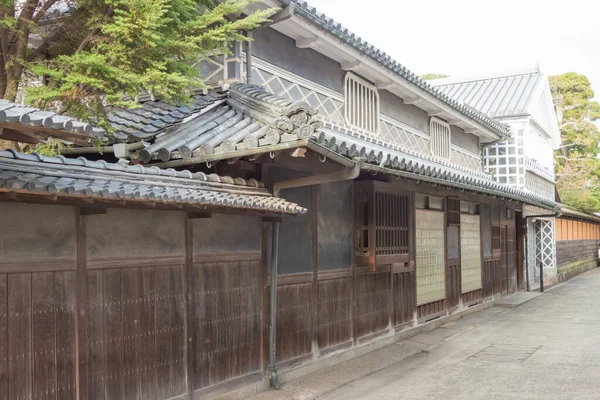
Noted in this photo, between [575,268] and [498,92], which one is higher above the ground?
[498,92]

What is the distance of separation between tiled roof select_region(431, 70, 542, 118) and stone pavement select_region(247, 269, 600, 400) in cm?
1365

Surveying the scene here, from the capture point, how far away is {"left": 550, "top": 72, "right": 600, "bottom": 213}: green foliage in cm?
4519

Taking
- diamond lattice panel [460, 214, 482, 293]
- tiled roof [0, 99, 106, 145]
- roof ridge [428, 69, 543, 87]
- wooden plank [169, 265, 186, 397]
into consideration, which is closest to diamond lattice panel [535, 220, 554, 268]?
roof ridge [428, 69, 543, 87]

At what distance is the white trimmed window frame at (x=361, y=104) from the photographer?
14789mm

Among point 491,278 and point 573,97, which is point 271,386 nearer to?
point 491,278

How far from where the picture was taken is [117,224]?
23.5 ft

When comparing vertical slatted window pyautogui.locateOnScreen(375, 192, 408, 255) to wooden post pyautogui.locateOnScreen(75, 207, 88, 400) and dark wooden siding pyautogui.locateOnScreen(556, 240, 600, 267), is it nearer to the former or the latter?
wooden post pyautogui.locateOnScreen(75, 207, 88, 400)

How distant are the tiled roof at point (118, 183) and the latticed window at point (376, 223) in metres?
4.30

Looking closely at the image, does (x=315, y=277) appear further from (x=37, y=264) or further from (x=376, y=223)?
(x=37, y=264)

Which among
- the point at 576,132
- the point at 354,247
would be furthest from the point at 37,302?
the point at 576,132

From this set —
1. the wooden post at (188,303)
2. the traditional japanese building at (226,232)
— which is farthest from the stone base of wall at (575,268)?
the wooden post at (188,303)

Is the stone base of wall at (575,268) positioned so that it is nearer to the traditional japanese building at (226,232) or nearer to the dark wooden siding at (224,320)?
the traditional japanese building at (226,232)

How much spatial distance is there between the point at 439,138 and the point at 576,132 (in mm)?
30311

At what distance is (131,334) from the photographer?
7.25 meters
